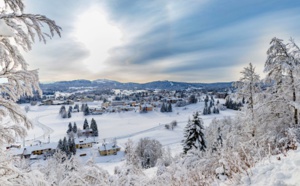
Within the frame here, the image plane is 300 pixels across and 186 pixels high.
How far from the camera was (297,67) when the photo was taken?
8.15 metres

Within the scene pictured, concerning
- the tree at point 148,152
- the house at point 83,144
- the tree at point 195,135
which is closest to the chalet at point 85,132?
the house at point 83,144

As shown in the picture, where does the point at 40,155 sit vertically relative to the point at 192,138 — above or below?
below

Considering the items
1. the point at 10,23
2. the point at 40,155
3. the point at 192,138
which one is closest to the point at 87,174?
the point at 10,23

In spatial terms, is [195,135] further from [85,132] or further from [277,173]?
[85,132]

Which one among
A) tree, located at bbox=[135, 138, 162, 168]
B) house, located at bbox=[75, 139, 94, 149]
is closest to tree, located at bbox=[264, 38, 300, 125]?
tree, located at bbox=[135, 138, 162, 168]

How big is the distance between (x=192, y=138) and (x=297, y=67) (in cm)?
1444

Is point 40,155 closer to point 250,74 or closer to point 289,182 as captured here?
point 250,74

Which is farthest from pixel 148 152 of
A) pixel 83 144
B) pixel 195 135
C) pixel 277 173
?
pixel 277 173

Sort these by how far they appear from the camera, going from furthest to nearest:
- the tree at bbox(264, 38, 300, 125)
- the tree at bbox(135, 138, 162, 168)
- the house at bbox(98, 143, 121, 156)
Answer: the house at bbox(98, 143, 121, 156) < the tree at bbox(135, 138, 162, 168) < the tree at bbox(264, 38, 300, 125)

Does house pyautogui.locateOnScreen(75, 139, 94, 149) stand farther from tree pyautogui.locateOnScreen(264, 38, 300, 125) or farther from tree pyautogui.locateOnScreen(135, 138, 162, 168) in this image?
tree pyautogui.locateOnScreen(264, 38, 300, 125)

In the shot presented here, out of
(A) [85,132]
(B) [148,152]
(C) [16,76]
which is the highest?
(C) [16,76]

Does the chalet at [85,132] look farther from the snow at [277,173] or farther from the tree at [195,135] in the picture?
the snow at [277,173]

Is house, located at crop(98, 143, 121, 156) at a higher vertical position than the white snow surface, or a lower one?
lower

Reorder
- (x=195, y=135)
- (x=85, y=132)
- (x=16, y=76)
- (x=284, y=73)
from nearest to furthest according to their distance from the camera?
(x=16, y=76), (x=284, y=73), (x=195, y=135), (x=85, y=132)
